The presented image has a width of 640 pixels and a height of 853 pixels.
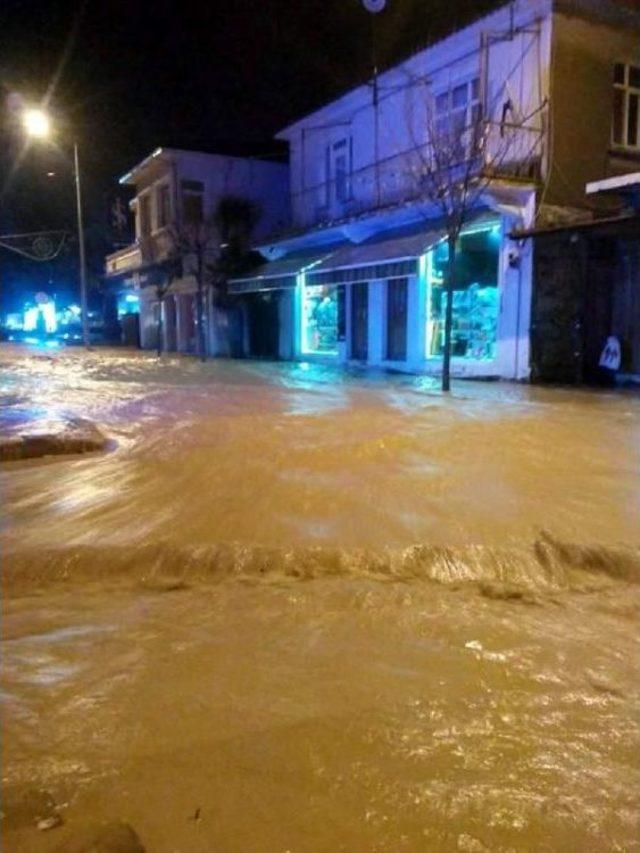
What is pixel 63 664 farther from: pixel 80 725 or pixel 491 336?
pixel 491 336

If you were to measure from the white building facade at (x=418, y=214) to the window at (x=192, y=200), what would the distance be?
5.10m

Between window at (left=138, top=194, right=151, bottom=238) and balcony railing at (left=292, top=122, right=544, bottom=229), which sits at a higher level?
window at (left=138, top=194, right=151, bottom=238)

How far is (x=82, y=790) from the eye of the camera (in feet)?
8.34

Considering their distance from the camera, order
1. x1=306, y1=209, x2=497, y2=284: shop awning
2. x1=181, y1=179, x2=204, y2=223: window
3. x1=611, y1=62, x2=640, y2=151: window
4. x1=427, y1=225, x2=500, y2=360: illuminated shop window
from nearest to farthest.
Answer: x1=611, y1=62, x2=640, y2=151: window, x1=306, y1=209, x2=497, y2=284: shop awning, x1=427, y1=225, x2=500, y2=360: illuminated shop window, x1=181, y1=179, x2=204, y2=223: window

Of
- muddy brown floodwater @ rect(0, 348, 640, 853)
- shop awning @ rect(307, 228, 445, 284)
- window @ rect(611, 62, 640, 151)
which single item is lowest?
muddy brown floodwater @ rect(0, 348, 640, 853)

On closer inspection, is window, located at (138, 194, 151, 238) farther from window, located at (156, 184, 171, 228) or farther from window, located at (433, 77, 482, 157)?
window, located at (433, 77, 482, 157)

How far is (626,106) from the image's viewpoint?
51.4 feet

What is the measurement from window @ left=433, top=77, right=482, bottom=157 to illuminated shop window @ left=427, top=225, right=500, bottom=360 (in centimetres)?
235

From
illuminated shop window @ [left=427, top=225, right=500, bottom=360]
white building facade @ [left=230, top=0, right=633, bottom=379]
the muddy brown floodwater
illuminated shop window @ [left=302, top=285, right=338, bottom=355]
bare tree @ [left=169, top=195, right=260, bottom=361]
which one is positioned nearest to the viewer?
the muddy brown floodwater

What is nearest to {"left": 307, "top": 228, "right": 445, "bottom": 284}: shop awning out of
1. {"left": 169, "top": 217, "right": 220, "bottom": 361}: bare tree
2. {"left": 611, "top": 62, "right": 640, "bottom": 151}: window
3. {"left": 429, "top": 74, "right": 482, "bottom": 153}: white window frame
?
{"left": 429, "top": 74, "right": 482, "bottom": 153}: white window frame

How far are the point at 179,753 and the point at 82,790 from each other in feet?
1.26

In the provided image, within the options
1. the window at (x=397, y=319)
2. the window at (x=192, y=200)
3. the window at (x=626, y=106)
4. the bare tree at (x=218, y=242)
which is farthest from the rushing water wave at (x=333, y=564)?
the window at (x=192, y=200)

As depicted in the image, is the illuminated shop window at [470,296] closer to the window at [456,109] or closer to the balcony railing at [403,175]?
the balcony railing at [403,175]

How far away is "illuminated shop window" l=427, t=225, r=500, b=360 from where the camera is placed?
54.0 feet
